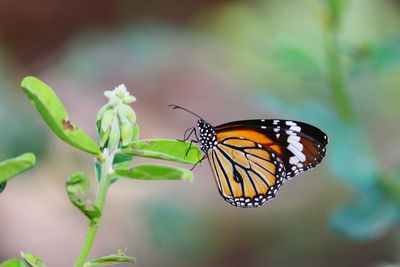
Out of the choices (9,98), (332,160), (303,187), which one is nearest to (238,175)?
(332,160)

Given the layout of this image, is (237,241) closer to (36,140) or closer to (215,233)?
(215,233)

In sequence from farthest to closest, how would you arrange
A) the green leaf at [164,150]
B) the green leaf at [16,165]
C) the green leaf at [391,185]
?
1. the green leaf at [391,185]
2. the green leaf at [164,150]
3. the green leaf at [16,165]

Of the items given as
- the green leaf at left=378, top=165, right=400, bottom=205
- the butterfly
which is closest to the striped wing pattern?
the butterfly

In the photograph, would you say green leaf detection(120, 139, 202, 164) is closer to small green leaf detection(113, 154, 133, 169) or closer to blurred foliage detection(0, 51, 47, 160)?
small green leaf detection(113, 154, 133, 169)

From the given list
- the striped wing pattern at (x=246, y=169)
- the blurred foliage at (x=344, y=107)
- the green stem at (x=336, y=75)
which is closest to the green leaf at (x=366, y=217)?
the blurred foliage at (x=344, y=107)

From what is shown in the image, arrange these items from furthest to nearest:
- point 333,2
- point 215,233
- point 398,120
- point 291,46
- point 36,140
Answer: point 398,120, point 215,233, point 36,140, point 291,46, point 333,2

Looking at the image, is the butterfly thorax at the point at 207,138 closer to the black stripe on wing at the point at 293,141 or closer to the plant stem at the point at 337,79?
the black stripe on wing at the point at 293,141

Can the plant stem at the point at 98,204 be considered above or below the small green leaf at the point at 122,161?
below
